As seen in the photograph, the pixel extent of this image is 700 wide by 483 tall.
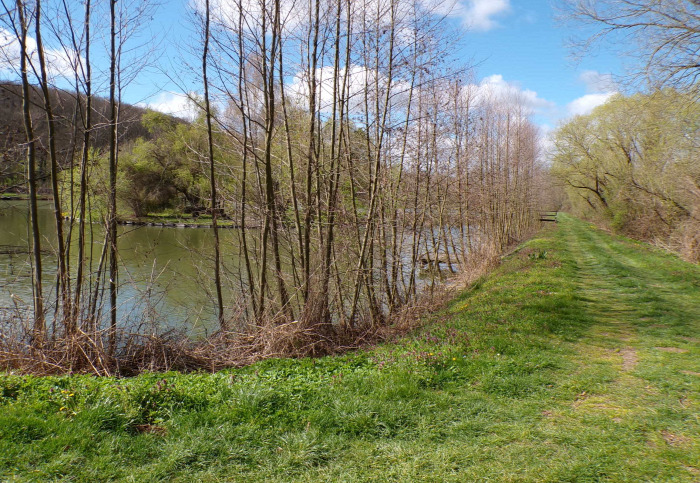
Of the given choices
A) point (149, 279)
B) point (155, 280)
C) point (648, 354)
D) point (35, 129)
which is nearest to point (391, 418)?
point (648, 354)

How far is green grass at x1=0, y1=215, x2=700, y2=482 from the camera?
9.87ft

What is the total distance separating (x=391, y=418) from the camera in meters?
3.71

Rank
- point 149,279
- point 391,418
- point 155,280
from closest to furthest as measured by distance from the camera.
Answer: point 391,418, point 155,280, point 149,279

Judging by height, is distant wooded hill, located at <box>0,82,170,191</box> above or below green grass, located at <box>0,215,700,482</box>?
above

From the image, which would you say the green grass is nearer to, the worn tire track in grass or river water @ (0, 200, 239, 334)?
the worn tire track in grass

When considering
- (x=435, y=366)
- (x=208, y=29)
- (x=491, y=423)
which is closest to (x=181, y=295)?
(x=208, y=29)

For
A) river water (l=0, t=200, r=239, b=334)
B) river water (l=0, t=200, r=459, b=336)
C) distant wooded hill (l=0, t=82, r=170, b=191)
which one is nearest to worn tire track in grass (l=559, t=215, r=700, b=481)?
river water (l=0, t=200, r=459, b=336)

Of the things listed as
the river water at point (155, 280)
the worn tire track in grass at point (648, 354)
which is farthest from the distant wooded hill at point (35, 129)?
the worn tire track in grass at point (648, 354)

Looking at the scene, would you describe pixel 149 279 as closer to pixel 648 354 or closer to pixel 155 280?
pixel 155 280

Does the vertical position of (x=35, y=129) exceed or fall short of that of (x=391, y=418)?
it exceeds it

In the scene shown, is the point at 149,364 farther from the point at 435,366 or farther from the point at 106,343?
the point at 435,366

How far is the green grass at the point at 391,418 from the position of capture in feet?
9.87

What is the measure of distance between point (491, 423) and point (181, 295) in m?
10.7

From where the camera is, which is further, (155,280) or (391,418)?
(155,280)
